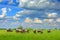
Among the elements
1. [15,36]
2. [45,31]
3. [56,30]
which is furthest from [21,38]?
[56,30]

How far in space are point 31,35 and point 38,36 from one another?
586mm

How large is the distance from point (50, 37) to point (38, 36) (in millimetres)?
939

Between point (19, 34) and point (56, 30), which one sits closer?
point (19, 34)

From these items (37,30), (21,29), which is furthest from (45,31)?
Result: (21,29)

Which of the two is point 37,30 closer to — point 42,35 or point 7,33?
point 42,35

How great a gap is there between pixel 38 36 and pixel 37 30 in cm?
172

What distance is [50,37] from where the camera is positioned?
1989 centimetres

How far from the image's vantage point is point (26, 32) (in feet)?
69.6

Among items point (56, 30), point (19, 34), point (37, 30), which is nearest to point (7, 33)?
point (19, 34)

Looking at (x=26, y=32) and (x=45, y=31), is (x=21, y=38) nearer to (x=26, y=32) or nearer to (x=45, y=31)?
(x=26, y=32)

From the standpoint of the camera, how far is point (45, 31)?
22234mm

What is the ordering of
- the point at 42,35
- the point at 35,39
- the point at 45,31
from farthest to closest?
the point at 45,31 < the point at 42,35 < the point at 35,39

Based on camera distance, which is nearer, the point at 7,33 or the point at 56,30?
the point at 7,33

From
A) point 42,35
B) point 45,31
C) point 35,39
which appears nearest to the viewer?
point 35,39
